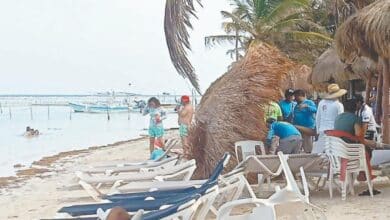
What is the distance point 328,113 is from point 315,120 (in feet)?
2.72

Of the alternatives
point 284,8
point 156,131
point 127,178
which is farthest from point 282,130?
point 284,8

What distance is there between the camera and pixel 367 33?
805cm

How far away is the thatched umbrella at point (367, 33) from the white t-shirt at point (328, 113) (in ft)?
2.69

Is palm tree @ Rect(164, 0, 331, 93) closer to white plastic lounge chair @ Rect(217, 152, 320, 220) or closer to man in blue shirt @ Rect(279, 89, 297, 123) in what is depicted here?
man in blue shirt @ Rect(279, 89, 297, 123)

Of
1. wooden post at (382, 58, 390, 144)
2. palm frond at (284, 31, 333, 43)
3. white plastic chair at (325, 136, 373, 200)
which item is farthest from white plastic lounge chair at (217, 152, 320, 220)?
palm frond at (284, 31, 333, 43)

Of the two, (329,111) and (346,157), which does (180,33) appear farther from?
(346,157)

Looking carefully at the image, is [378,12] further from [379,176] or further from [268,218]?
[268,218]

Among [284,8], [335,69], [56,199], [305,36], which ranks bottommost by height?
[56,199]

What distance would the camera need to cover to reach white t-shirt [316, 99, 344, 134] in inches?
337

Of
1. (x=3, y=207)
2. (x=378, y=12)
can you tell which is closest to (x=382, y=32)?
(x=378, y=12)

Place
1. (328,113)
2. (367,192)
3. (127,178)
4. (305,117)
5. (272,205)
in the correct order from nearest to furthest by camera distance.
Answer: (272,205) < (127,178) < (367,192) < (328,113) < (305,117)

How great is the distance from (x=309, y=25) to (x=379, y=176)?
18.0 m

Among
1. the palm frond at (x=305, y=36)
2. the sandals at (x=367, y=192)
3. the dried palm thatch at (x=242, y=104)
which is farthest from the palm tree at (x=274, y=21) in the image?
the sandals at (x=367, y=192)

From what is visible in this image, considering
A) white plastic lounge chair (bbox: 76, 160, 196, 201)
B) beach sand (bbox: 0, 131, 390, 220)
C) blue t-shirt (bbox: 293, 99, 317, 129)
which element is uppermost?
blue t-shirt (bbox: 293, 99, 317, 129)
